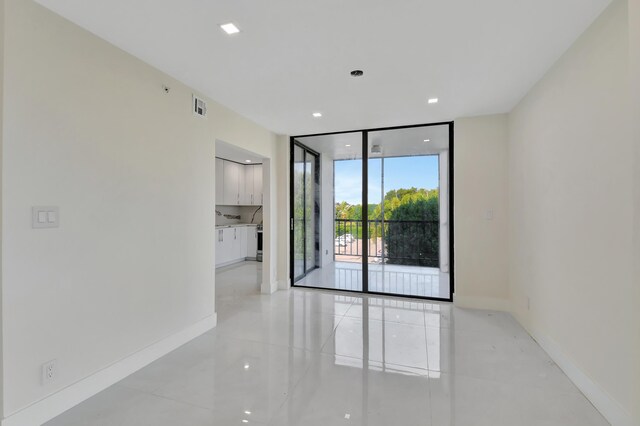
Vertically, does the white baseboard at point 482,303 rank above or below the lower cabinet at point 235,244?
below

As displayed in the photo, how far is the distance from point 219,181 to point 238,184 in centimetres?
65

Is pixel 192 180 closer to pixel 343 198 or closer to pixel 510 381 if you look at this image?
pixel 343 198

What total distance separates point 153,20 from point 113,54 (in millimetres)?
551

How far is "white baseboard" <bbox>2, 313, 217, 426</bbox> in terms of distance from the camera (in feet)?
5.58

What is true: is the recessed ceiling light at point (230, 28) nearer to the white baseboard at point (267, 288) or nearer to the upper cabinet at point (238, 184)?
the white baseboard at point (267, 288)

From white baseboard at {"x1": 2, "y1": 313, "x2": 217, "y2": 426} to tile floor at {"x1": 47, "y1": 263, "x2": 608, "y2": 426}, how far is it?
60mm

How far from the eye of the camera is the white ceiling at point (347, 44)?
181 centimetres

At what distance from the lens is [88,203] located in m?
2.04

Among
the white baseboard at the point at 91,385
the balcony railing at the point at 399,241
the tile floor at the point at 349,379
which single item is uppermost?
the balcony railing at the point at 399,241

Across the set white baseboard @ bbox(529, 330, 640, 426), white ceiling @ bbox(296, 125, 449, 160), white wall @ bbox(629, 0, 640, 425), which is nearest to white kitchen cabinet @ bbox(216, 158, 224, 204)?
white ceiling @ bbox(296, 125, 449, 160)

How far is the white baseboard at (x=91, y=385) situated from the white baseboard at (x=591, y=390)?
3181mm

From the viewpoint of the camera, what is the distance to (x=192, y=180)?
9.81ft

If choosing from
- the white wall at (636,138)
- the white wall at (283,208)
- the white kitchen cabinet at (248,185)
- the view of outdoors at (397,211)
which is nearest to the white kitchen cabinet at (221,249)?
the white kitchen cabinet at (248,185)

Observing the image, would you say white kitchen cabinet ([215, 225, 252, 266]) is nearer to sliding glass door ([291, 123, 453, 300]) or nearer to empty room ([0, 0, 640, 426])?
sliding glass door ([291, 123, 453, 300])
